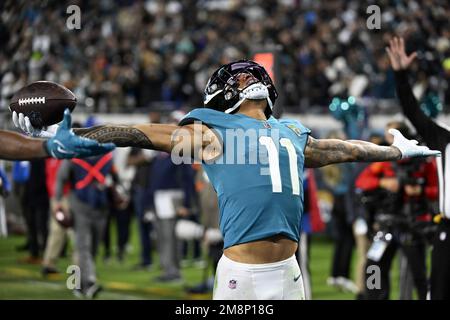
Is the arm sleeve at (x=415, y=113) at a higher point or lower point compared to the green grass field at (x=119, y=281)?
higher

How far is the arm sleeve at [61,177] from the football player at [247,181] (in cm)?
639

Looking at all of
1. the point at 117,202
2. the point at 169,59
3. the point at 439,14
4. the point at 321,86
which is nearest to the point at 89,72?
the point at 169,59

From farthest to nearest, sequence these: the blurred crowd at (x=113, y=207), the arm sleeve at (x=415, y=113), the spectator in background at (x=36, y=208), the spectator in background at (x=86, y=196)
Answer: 1. the spectator in background at (x=36, y=208)
2. the blurred crowd at (x=113, y=207)
3. the spectator in background at (x=86, y=196)
4. the arm sleeve at (x=415, y=113)

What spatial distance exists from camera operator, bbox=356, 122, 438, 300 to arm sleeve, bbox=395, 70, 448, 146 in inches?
57.5

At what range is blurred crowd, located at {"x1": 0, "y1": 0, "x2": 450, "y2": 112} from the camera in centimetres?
2114

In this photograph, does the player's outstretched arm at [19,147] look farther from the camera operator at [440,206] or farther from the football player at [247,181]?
the camera operator at [440,206]

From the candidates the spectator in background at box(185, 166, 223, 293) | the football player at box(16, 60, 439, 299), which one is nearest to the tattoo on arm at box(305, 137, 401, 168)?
the football player at box(16, 60, 439, 299)

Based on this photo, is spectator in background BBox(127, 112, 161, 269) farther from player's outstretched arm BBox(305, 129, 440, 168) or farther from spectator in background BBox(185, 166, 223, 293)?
player's outstretched arm BBox(305, 129, 440, 168)

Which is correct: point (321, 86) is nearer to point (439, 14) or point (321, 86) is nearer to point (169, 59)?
point (439, 14)

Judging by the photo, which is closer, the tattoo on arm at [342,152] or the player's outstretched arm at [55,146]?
the player's outstretched arm at [55,146]

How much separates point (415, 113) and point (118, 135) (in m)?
3.17

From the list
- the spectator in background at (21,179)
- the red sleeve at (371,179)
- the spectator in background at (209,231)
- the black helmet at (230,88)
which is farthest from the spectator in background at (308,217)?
the black helmet at (230,88)

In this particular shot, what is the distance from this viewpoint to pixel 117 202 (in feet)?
39.5

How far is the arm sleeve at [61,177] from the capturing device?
11.8 metres
